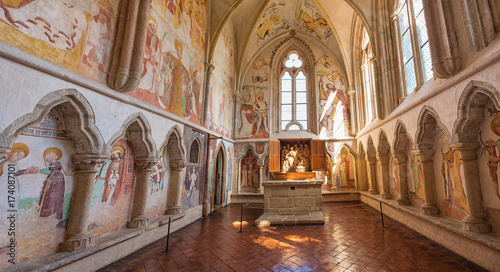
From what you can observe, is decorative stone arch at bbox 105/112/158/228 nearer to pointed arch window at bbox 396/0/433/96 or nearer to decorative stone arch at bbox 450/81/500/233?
decorative stone arch at bbox 450/81/500/233

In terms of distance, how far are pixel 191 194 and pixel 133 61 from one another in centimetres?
493

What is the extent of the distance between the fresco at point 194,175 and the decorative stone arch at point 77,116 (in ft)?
11.0

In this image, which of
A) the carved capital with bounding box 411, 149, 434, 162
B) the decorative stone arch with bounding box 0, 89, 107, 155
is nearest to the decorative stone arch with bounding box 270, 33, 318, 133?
the carved capital with bounding box 411, 149, 434, 162

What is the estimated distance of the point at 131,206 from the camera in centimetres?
546

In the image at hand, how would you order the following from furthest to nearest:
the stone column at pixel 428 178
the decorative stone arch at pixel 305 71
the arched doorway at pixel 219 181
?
the decorative stone arch at pixel 305 71
the arched doorway at pixel 219 181
the stone column at pixel 428 178

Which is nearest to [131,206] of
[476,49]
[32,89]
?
[32,89]

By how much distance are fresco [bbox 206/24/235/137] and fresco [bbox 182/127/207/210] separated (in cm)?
112

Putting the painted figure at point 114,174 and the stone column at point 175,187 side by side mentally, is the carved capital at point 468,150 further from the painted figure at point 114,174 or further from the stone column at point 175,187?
the painted figure at point 114,174

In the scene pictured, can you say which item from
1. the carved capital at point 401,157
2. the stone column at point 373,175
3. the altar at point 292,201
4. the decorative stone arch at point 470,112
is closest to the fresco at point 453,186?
the decorative stone arch at point 470,112

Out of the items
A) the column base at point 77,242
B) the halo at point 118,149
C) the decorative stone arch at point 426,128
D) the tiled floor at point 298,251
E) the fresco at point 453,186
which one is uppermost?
the decorative stone arch at point 426,128

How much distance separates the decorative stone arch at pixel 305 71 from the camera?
13703mm

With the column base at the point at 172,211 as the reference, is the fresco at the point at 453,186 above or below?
above

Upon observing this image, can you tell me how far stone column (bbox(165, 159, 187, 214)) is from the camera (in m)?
6.81

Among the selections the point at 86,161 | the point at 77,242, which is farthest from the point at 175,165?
the point at 77,242
